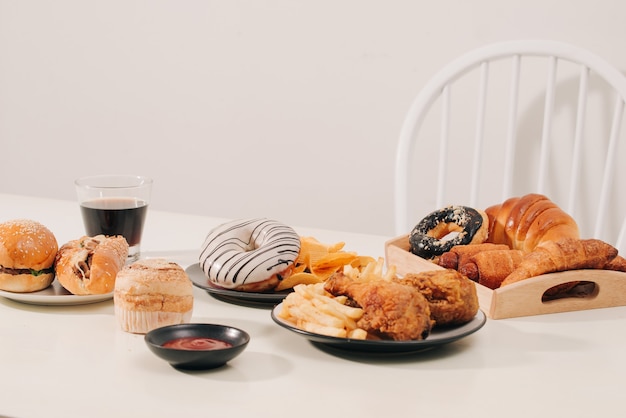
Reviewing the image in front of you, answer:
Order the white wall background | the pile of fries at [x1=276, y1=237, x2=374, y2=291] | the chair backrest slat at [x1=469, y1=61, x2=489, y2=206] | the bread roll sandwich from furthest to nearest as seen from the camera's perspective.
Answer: the white wall background
the chair backrest slat at [x1=469, y1=61, x2=489, y2=206]
the pile of fries at [x1=276, y1=237, x2=374, y2=291]
the bread roll sandwich

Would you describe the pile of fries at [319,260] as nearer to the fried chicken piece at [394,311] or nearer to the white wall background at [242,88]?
the fried chicken piece at [394,311]

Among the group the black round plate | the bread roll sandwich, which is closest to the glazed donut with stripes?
the black round plate

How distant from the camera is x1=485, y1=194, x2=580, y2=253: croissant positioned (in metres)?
1.28

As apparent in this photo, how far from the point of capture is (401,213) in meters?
1.92

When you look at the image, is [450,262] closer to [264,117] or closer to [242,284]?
[242,284]

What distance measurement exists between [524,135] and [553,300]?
3.90 ft

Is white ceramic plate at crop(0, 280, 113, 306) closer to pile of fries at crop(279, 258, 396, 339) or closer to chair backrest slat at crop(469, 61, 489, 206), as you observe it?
pile of fries at crop(279, 258, 396, 339)

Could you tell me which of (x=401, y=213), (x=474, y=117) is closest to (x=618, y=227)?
(x=474, y=117)

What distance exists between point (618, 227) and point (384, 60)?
2.66 ft

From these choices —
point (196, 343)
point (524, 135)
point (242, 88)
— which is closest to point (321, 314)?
point (196, 343)

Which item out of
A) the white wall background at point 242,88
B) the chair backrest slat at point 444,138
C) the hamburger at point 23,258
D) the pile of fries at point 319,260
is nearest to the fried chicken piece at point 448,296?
the pile of fries at point 319,260

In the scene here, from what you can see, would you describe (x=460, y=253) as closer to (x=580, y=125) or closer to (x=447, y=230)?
(x=447, y=230)

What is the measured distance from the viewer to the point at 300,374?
2.87 ft

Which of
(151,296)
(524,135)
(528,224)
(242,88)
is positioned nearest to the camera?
(151,296)
